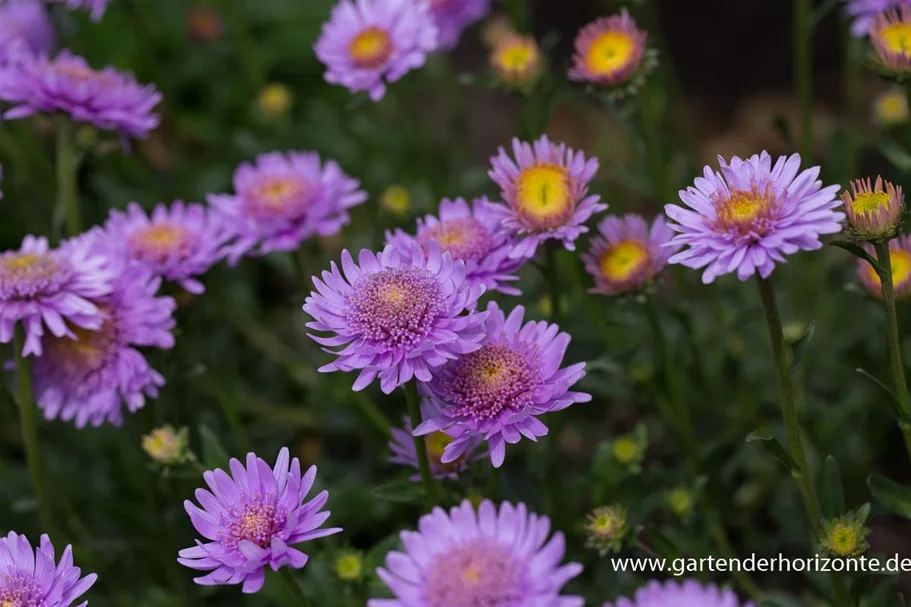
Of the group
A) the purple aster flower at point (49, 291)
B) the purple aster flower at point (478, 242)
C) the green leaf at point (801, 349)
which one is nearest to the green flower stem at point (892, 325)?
the green leaf at point (801, 349)

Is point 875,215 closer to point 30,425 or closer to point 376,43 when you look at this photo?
point 376,43

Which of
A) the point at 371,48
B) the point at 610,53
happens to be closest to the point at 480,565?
the point at 610,53

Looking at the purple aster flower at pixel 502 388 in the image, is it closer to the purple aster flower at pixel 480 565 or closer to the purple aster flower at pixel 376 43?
the purple aster flower at pixel 480 565

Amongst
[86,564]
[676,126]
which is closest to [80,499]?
[86,564]

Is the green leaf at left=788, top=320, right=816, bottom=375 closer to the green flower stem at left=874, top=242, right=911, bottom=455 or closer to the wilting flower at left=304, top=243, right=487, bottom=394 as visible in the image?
the green flower stem at left=874, top=242, right=911, bottom=455

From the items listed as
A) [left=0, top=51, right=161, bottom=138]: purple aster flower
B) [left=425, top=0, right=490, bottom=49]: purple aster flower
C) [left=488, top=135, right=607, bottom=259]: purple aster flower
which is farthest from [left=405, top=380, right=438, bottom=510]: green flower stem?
[left=425, top=0, right=490, bottom=49]: purple aster flower

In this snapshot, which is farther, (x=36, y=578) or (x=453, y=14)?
(x=453, y=14)

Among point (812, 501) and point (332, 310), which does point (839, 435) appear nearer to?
point (812, 501)
